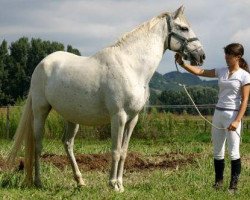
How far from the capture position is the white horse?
248 inches

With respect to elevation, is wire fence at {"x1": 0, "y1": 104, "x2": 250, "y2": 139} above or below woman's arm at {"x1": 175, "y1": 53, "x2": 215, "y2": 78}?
below

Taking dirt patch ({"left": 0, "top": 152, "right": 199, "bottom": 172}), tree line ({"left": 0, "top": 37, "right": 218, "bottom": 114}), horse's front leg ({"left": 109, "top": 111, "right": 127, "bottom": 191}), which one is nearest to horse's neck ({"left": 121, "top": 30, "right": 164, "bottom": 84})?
horse's front leg ({"left": 109, "top": 111, "right": 127, "bottom": 191})

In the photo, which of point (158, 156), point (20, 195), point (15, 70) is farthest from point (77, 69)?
point (15, 70)

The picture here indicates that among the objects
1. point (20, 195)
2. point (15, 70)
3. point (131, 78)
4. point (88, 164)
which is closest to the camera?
point (20, 195)

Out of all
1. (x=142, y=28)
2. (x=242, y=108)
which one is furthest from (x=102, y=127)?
(x=242, y=108)

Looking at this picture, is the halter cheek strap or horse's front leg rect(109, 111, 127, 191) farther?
the halter cheek strap

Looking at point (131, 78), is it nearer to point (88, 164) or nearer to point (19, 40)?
point (88, 164)

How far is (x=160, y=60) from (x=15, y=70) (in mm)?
54757

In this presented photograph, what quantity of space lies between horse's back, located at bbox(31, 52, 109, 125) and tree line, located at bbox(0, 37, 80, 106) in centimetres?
4682

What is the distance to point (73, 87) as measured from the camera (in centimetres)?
662

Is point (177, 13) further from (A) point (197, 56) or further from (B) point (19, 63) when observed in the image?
(B) point (19, 63)

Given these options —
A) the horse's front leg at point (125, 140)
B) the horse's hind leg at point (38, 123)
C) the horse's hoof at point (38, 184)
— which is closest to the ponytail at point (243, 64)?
the horse's front leg at point (125, 140)

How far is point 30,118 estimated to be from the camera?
24.0ft

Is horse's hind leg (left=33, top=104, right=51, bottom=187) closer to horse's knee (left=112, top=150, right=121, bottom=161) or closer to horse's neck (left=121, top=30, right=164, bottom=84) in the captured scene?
horse's knee (left=112, top=150, right=121, bottom=161)
